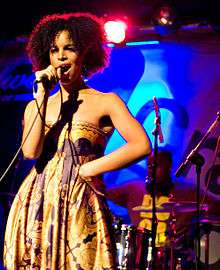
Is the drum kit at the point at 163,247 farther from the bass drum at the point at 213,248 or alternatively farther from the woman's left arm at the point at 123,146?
the woman's left arm at the point at 123,146

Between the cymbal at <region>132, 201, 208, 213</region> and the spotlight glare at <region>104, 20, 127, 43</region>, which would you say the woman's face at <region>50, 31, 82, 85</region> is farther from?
the spotlight glare at <region>104, 20, 127, 43</region>

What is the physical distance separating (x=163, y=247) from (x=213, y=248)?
2.04 feet

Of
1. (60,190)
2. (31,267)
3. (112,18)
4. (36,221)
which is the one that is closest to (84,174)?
(60,190)

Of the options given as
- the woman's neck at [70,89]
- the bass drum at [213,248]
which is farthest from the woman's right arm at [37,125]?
the bass drum at [213,248]

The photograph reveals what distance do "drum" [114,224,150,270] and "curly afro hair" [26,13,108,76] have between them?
7.31 feet

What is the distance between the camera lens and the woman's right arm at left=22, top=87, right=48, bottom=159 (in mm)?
2416

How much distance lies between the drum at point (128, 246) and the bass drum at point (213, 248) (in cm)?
119

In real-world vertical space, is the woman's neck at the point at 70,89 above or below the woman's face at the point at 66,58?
below

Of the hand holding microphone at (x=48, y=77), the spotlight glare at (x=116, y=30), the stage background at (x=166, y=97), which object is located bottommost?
the hand holding microphone at (x=48, y=77)

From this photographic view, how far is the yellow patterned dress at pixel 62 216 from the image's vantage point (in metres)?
2.29

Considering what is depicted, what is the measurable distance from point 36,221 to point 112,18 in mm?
4339

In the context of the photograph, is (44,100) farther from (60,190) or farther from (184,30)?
(184,30)

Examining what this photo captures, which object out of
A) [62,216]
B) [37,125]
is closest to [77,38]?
[37,125]

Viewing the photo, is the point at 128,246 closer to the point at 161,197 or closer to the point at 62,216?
the point at 161,197
